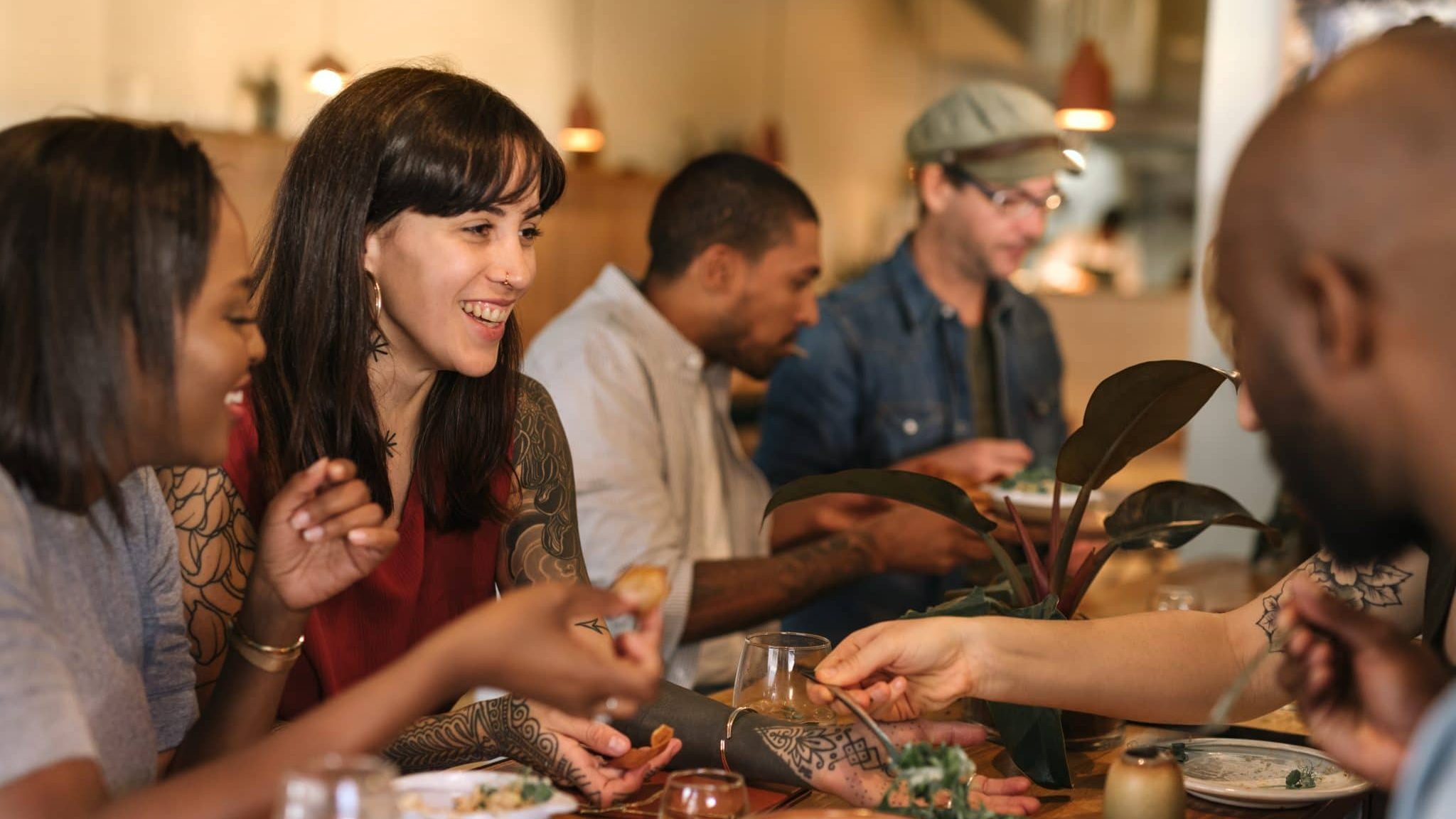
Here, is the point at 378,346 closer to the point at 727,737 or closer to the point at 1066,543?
the point at 727,737

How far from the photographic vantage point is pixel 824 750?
1544mm

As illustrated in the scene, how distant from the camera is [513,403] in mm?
2072

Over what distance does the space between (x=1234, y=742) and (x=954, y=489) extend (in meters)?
0.46

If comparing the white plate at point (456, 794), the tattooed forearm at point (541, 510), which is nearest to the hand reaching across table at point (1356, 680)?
the white plate at point (456, 794)

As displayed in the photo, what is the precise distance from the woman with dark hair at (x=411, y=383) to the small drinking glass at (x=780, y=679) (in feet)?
0.09

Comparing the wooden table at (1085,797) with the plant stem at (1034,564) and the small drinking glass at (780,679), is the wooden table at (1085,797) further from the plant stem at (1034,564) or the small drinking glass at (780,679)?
the plant stem at (1034,564)

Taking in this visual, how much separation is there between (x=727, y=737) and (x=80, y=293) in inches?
33.6

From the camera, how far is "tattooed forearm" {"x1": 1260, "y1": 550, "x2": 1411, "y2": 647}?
174 centimetres

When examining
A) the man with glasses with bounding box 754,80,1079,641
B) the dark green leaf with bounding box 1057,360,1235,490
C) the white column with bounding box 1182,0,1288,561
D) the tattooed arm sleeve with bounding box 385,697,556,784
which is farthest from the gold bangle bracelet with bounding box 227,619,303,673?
the white column with bounding box 1182,0,1288,561

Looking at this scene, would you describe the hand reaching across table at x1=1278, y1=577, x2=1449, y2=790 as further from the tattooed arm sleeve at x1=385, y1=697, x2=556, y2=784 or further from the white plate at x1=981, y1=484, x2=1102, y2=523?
the white plate at x1=981, y1=484, x2=1102, y2=523

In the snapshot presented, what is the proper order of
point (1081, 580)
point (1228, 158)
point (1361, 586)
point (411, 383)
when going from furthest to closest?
point (1228, 158), point (411, 383), point (1081, 580), point (1361, 586)

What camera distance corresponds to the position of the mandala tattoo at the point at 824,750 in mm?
1534

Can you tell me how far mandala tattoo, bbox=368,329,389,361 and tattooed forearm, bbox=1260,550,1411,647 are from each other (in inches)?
46.6

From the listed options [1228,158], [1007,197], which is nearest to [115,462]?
[1007,197]
